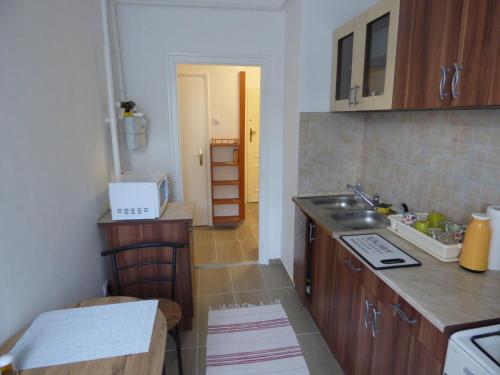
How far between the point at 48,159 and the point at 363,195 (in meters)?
2.15

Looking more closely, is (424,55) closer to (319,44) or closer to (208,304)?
(319,44)

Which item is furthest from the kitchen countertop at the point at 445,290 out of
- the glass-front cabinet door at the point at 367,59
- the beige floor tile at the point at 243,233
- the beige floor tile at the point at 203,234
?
the beige floor tile at the point at 203,234

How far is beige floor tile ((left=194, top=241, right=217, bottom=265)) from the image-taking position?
11.4 ft

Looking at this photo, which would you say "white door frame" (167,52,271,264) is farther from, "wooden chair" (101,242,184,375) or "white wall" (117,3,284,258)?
"wooden chair" (101,242,184,375)

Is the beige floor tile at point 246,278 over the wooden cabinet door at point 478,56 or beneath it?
beneath

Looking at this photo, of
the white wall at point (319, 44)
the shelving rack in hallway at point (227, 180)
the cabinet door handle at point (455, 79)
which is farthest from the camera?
the shelving rack in hallway at point (227, 180)

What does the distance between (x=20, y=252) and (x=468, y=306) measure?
5.73 feet

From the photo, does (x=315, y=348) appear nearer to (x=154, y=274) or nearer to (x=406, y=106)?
(x=154, y=274)

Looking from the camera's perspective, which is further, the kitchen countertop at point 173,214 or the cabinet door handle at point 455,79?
the kitchen countertop at point 173,214

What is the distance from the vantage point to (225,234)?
4.21 metres

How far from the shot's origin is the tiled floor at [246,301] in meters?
2.05

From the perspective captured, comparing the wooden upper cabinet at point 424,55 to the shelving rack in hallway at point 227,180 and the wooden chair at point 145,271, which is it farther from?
the shelving rack in hallway at point 227,180

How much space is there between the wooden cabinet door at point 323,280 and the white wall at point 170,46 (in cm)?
130

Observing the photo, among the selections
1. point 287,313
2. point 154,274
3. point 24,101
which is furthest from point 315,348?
point 24,101
